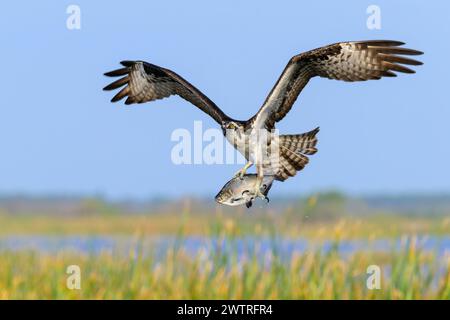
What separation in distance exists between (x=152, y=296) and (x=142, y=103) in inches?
172

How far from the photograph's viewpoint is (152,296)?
837cm

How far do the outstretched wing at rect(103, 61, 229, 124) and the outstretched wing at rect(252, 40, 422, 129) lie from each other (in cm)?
52

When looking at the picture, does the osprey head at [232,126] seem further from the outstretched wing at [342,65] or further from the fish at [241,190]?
the outstretched wing at [342,65]

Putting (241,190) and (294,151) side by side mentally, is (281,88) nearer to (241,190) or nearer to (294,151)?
(294,151)

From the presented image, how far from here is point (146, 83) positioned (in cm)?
437

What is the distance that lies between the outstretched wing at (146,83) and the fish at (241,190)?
3.11 feet

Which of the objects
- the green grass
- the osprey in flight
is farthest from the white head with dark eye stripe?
the green grass

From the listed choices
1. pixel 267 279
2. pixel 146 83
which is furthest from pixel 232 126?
pixel 267 279

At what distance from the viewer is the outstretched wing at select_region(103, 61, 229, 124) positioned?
3.93 m

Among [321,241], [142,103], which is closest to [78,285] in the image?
[321,241]

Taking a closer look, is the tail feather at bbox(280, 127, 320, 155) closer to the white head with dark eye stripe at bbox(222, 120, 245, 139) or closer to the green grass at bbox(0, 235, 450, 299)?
the white head with dark eye stripe at bbox(222, 120, 245, 139)

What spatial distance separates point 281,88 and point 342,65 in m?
0.41
